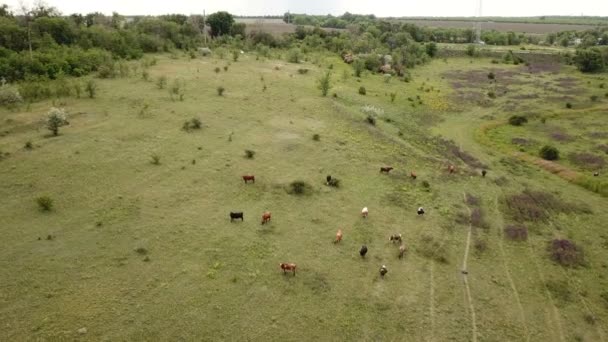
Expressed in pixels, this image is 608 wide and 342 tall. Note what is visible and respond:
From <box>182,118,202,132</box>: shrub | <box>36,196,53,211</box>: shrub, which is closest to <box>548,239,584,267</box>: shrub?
<box>182,118,202,132</box>: shrub

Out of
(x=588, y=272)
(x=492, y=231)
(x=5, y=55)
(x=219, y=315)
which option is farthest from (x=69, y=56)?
(x=588, y=272)

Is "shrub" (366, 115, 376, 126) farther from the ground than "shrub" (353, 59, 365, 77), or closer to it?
closer to it

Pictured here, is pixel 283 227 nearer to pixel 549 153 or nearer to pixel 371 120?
pixel 371 120

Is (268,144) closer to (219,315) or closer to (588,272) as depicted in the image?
(219,315)

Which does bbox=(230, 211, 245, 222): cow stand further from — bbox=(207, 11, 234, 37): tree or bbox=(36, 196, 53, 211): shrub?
bbox=(207, 11, 234, 37): tree

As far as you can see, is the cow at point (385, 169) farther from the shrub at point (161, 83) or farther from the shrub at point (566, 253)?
the shrub at point (161, 83)
